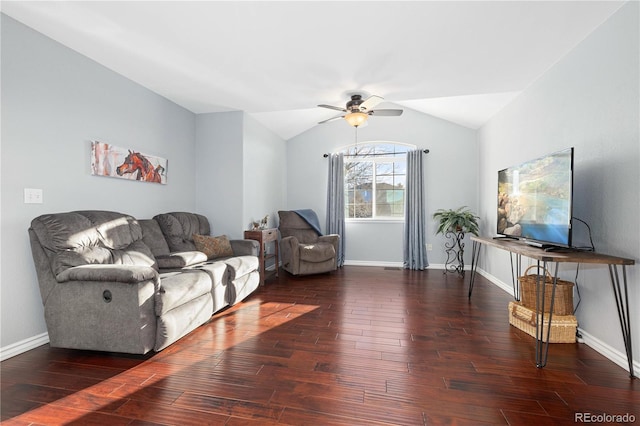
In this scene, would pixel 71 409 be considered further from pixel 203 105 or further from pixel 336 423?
pixel 203 105

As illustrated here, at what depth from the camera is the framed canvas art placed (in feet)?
9.78

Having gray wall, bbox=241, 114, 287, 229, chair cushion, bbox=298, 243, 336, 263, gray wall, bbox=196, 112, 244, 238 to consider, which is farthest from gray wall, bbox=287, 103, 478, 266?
gray wall, bbox=196, 112, 244, 238

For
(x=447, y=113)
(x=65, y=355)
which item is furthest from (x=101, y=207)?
(x=447, y=113)

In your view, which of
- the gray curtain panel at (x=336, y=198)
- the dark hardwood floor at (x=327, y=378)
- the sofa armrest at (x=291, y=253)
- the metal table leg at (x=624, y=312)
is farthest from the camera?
the gray curtain panel at (x=336, y=198)

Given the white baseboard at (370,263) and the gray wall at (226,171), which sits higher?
the gray wall at (226,171)

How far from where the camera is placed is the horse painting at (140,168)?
3309 mm

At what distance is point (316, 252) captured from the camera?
16.1ft

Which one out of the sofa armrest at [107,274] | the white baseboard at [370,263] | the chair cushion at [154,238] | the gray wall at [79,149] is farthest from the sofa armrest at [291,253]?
the sofa armrest at [107,274]

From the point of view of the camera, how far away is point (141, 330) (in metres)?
2.14

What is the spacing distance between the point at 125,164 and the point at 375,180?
4.16m

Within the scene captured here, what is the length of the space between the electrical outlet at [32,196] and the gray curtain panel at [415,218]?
492 centimetres

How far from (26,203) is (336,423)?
8.77 ft

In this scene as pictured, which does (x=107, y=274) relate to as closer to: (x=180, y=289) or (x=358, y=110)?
(x=180, y=289)

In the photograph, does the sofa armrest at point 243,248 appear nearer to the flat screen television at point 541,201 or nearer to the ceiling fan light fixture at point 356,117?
the ceiling fan light fixture at point 356,117
